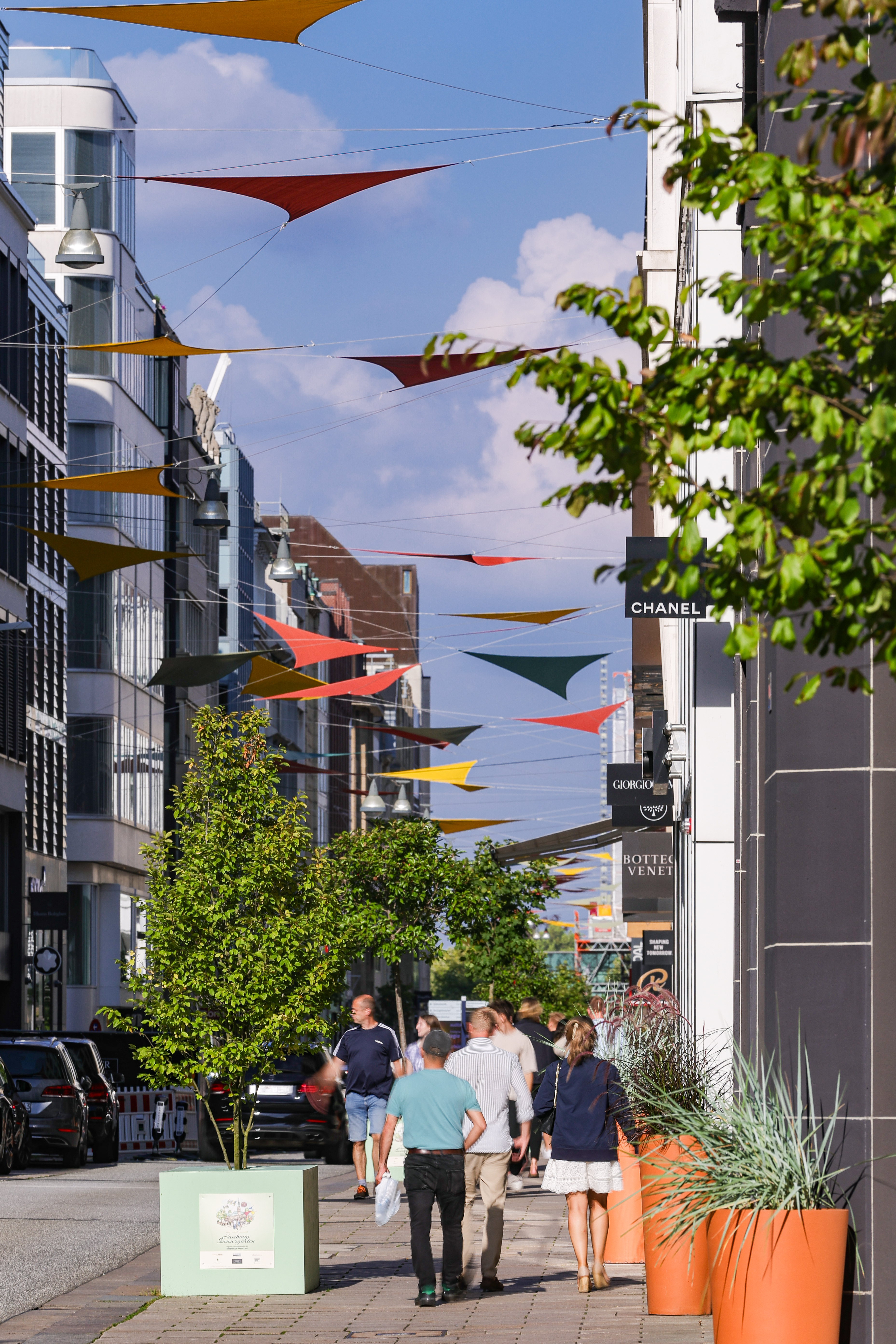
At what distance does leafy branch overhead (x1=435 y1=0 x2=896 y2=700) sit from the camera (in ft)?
13.7

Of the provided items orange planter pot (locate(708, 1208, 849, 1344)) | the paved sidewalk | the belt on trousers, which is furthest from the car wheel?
orange planter pot (locate(708, 1208, 849, 1344))

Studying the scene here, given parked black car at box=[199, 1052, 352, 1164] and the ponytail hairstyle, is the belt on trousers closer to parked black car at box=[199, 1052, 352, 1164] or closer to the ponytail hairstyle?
the ponytail hairstyle

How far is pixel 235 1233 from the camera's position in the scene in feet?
41.1

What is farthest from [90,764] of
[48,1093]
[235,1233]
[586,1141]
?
[586,1141]

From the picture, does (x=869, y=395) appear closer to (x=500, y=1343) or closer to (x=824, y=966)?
(x=824, y=966)

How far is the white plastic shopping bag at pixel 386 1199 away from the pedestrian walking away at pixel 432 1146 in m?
0.87

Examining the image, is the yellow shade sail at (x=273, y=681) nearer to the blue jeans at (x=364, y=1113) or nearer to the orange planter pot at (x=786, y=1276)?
the blue jeans at (x=364, y=1113)

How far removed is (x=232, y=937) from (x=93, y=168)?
47997 mm

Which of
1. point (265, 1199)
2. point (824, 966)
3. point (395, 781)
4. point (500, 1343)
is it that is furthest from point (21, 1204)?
point (395, 781)

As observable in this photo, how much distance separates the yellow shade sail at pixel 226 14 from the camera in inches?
486

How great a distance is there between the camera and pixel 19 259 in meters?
49.2

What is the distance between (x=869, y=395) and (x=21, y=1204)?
17523mm

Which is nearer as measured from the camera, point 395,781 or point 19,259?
point 19,259

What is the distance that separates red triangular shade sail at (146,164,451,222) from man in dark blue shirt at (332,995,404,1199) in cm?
696
